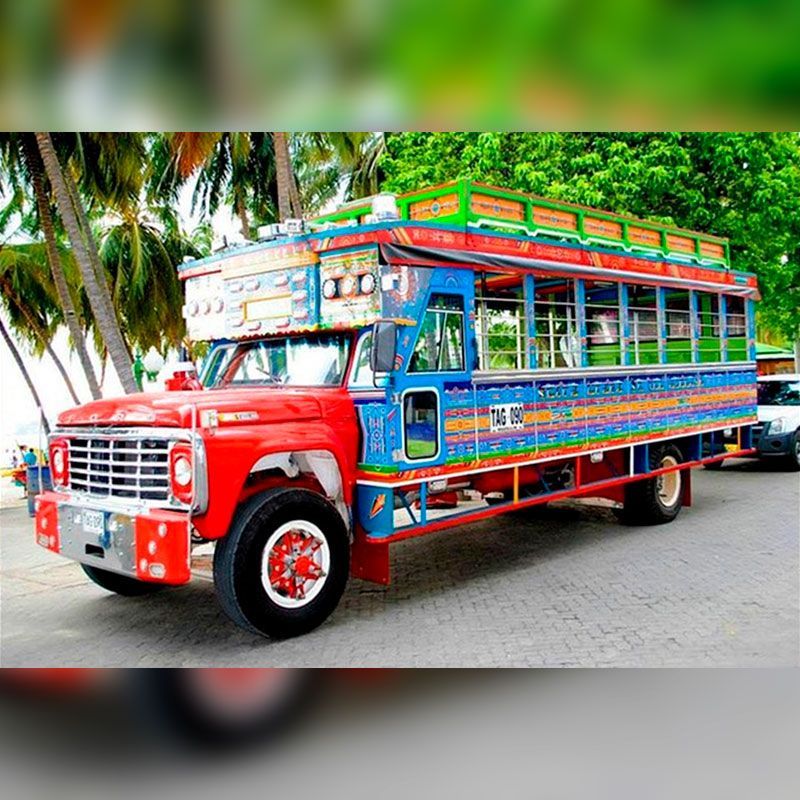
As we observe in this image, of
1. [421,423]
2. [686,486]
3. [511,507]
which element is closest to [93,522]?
[421,423]

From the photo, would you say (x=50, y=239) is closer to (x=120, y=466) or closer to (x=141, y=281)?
(x=141, y=281)

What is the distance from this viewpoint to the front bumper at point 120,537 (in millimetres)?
5258

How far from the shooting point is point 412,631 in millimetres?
6176

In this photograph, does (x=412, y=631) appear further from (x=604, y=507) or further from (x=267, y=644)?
(x=604, y=507)

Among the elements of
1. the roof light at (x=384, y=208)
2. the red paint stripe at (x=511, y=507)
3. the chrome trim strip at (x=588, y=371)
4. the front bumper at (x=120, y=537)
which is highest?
the roof light at (x=384, y=208)

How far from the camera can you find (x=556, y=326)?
8.86 m

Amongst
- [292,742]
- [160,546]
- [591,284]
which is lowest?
[292,742]

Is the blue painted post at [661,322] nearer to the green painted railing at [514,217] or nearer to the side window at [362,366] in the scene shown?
the green painted railing at [514,217]

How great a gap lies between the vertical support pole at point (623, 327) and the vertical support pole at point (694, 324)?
1691 mm

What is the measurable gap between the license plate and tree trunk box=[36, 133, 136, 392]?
5.98 meters

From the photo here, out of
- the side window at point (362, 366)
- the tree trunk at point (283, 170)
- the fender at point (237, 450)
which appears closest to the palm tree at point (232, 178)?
the tree trunk at point (283, 170)

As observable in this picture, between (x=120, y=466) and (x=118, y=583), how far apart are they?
173cm
